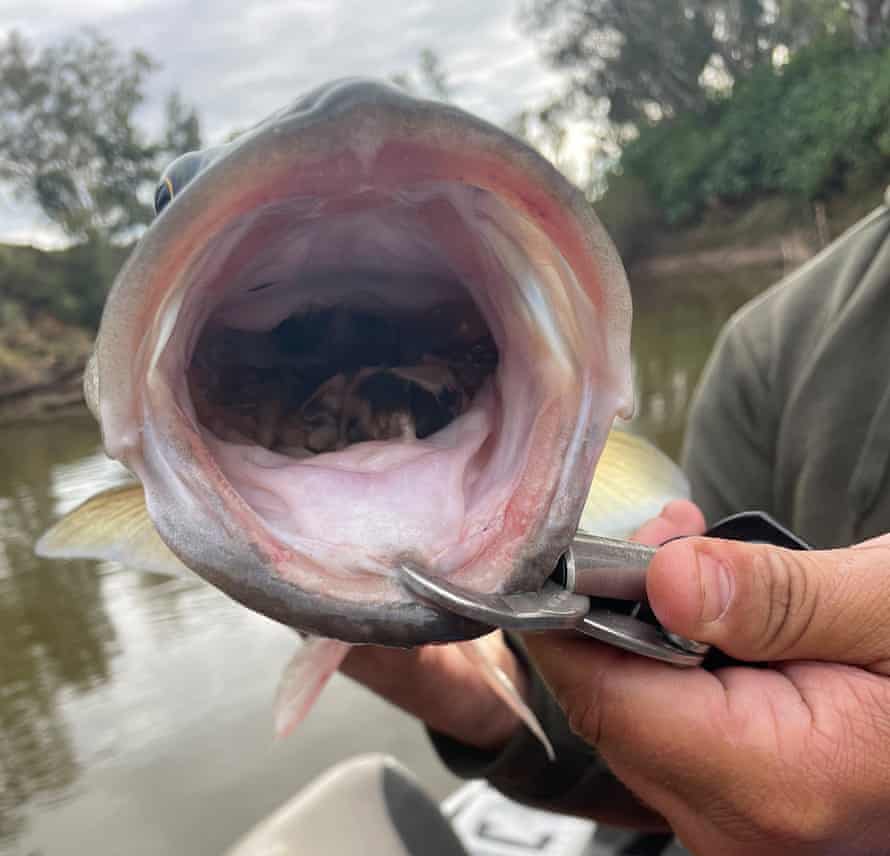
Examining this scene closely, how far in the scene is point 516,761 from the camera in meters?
1.45

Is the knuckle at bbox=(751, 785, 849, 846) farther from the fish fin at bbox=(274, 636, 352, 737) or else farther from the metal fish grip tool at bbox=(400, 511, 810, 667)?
the fish fin at bbox=(274, 636, 352, 737)

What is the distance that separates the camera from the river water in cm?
260

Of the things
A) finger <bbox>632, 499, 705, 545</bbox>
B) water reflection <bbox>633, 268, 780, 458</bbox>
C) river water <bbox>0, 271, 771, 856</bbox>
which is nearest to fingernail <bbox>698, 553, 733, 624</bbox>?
→ finger <bbox>632, 499, 705, 545</bbox>

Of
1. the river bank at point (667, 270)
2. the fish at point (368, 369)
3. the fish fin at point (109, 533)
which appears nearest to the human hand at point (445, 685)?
the fish fin at point (109, 533)

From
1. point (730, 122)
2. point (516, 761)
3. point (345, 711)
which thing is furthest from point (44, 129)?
point (516, 761)

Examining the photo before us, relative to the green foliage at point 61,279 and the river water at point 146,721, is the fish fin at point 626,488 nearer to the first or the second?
the river water at point 146,721

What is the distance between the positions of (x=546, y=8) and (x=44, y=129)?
529 inches

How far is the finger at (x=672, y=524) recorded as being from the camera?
1.07 metres

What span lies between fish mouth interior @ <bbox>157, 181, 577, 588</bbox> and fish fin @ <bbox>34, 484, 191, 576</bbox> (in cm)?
33

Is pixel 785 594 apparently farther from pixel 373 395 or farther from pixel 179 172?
pixel 179 172

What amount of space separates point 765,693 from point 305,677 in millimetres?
602

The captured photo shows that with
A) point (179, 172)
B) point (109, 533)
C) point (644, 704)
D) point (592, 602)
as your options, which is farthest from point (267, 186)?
point (109, 533)

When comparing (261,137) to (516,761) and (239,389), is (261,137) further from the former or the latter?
(516,761)

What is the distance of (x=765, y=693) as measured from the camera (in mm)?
733
